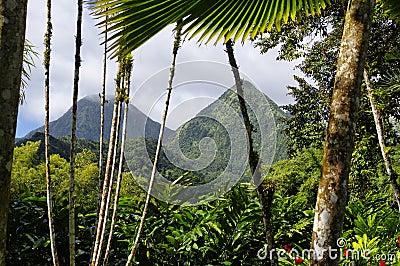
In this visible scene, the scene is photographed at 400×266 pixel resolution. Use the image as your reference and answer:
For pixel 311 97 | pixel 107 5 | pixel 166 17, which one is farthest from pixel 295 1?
pixel 311 97

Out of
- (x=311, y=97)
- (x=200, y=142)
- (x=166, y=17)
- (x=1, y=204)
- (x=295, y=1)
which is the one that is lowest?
(x=1, y=204)

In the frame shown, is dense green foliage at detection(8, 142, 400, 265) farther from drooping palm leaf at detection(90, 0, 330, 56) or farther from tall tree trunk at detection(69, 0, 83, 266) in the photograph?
drooping palm leaf at detection(90, 0, 330, 56)

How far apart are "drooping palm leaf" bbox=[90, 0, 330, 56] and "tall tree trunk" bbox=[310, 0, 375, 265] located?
0.46m


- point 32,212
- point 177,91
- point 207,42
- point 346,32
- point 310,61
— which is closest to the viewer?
point 346,32

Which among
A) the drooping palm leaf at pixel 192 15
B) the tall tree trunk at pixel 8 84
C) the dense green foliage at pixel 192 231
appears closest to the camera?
the tall tree trunk at pixel 8 84

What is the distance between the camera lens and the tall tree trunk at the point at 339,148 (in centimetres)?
118

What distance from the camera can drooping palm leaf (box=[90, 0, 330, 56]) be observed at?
4.43 feet

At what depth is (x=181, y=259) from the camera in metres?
2.73

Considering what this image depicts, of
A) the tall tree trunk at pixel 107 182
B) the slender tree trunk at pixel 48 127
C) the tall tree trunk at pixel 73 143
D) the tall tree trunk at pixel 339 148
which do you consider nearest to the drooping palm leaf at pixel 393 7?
the tall tree trunk at pixel 339 148

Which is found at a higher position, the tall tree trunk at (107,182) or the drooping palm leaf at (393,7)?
the drooping palm leaf at (393,7)

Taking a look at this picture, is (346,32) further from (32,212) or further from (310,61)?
(310,61)

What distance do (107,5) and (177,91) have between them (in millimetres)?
1177

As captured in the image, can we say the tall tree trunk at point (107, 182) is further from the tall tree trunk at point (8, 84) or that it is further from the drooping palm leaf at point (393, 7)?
the tall tree trunk at point (8, 84)

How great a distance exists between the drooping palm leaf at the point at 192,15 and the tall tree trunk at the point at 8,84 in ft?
1.65
